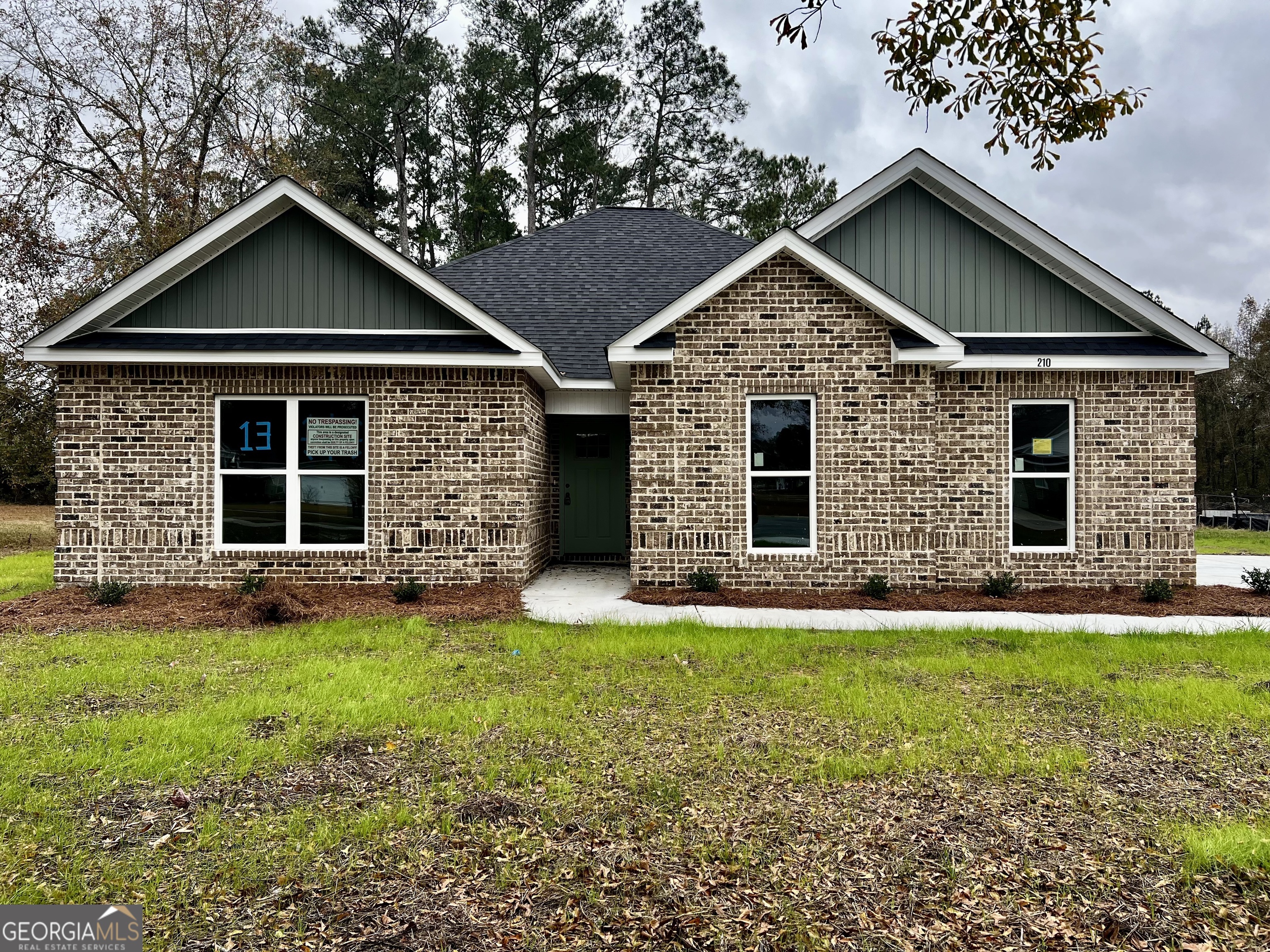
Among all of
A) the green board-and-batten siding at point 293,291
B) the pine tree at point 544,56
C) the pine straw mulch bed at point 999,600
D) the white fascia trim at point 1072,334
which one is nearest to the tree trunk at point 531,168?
the pine tree at point 544,56

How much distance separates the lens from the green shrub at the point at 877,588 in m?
9.66

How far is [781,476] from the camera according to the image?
1009 centimetres

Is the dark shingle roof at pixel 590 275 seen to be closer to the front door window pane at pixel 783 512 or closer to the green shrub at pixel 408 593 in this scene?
the front door window pane at pixel 783 512

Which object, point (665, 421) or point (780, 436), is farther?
point (780, 436)

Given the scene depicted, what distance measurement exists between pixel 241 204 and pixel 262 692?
Answer: 23.3ft

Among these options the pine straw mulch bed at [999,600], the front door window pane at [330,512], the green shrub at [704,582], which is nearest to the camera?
the pine straw mulch bed at [999,600]

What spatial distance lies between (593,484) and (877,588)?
5.87 meters

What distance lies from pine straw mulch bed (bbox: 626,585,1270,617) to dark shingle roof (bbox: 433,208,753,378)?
4.22 metres

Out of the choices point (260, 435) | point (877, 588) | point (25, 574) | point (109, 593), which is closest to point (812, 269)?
point (877, 588)

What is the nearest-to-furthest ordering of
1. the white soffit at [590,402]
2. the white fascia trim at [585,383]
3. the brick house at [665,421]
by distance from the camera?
1. the brick house at [665,421]
2. the white fascia trim at [585,383]
3. the white soffit at [590,402]

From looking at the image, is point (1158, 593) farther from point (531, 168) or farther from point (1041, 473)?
point (531, 168)

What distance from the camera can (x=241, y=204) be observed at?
950cm

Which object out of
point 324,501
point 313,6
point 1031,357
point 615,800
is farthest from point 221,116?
point 615,800

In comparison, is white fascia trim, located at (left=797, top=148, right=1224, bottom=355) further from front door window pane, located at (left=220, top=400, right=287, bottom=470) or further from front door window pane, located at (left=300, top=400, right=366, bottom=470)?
front door window pane, located at (left=220, top=400, right=287, bottom=470)
